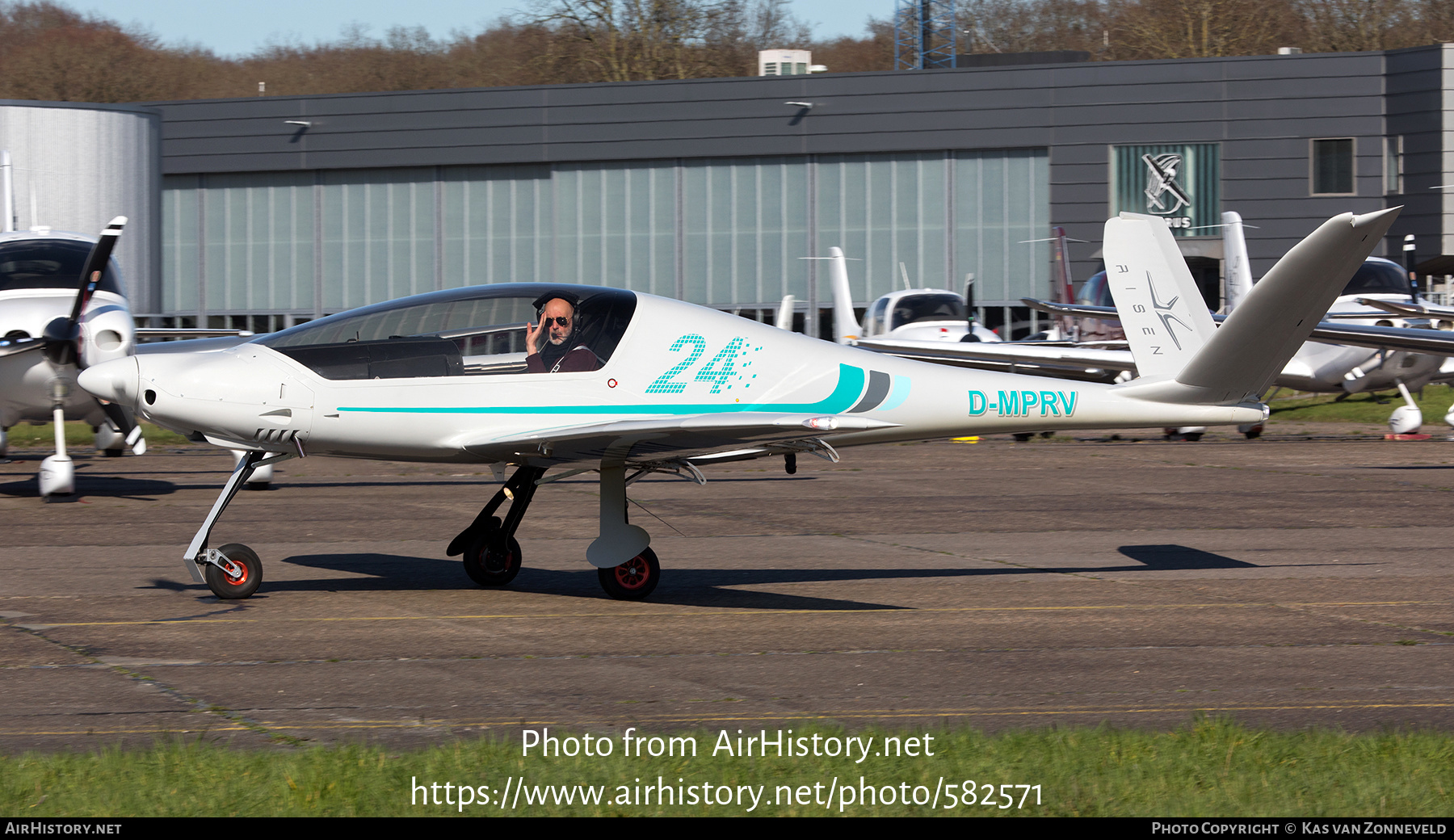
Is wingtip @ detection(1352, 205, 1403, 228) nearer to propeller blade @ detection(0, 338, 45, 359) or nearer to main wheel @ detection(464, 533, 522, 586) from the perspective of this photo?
main wheel @ detection(464, 533, 522, 586)

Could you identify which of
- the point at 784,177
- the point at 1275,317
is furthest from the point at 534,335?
the point at 784,177

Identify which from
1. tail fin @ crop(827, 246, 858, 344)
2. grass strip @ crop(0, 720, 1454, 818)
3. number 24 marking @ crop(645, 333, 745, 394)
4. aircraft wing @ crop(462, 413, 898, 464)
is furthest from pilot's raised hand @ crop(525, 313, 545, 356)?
tail fin @ crop(827, 246, 858, 344)

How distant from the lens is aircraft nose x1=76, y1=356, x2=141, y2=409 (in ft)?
26.5

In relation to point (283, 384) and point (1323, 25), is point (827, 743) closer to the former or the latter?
point (283, 384)

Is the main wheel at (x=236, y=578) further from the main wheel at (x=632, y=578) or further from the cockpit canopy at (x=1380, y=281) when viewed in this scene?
the cockpit canopy at (x=1380, y=281)

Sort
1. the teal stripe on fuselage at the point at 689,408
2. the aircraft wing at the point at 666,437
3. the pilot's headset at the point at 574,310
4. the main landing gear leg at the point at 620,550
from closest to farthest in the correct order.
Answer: the aircraft wing at the point at 666,437
the teal stripe on fuselage at the point at 689,408
the pilot's headset at the point at 574,310
the main landing gear leg at the point at 620,550

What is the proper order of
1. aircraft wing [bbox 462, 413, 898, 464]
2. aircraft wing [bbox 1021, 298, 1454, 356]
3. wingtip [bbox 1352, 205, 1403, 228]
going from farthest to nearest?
aircraft wing [bbox 1021, 298, 1454, 356], aircraft wing [bbox 462, 413, 898, 464], wingtip [bbox 1352, 205, 1403, 228]

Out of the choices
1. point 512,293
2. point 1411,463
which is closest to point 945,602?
point 512,293

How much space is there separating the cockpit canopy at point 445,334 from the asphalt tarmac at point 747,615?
5.04 ft

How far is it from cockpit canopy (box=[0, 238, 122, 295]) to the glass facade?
2886 centimetres

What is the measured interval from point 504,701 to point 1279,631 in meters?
4.54

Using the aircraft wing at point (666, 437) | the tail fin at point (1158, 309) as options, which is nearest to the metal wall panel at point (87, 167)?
the aircraft wing at point (666, 437)

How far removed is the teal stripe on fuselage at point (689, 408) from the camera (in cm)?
840

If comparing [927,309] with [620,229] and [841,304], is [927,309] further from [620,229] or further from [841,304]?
[620,229]
